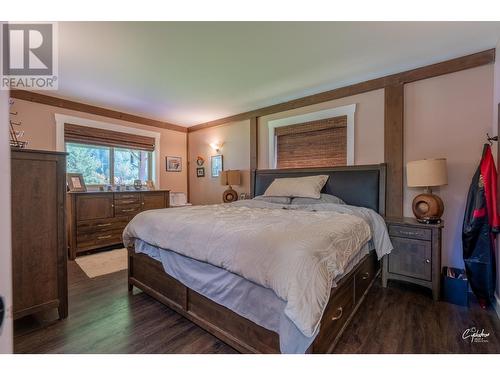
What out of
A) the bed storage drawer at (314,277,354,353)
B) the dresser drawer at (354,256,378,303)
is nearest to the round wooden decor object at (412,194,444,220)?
the dresser drawer at (354,256,378,303)

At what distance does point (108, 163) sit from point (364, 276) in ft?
14.9

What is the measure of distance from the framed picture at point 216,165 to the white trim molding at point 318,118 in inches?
50.2

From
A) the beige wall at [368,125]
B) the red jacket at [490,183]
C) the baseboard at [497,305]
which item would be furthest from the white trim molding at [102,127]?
the baseboard at [497,305]

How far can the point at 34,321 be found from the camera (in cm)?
191

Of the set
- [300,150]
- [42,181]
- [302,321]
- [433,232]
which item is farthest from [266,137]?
[302,321]

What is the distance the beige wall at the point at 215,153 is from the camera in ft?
15.0

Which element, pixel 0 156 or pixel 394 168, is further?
pixel 394 168

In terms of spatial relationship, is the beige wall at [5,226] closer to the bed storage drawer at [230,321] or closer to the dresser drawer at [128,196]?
the bed storage drawer at [230,321]

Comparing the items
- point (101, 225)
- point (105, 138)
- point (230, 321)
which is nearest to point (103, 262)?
point (101, 225)

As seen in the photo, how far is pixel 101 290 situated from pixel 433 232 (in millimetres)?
3403

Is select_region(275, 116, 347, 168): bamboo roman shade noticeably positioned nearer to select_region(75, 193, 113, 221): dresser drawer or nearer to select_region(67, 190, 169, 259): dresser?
select_region(67, 190, 169, 259): dresser

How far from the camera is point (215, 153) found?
5039mm

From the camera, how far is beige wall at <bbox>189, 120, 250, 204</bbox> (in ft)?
15.0
